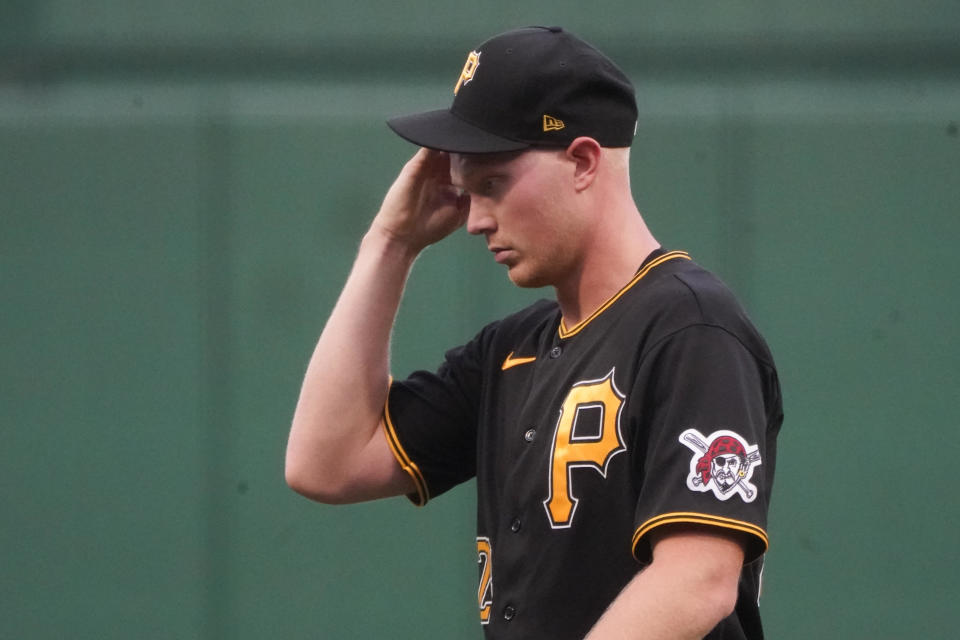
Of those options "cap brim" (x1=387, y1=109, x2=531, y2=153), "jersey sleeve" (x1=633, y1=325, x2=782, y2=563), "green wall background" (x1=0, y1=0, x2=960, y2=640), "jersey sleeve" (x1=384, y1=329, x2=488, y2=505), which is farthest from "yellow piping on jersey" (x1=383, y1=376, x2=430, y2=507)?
"green wall background" (x1=0, y1=0, x2=960, y2=640)

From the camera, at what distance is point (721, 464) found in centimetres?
174

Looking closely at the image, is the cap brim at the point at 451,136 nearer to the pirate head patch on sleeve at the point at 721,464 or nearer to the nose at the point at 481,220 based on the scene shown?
the nose at the point at 481,220

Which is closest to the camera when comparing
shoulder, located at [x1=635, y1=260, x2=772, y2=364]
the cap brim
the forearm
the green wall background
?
shoulder, located at [x1=635, y1=260, x2=772, y2=364]

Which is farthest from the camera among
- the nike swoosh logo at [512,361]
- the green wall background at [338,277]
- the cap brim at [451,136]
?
the green wall background at [338,277]

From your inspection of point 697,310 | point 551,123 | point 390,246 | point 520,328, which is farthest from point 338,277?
point 697,310

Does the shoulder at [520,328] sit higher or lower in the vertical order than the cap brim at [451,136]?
lower

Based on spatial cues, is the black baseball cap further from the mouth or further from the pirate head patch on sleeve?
the pirate head patch on sleeve

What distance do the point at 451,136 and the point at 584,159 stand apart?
0.66 feet

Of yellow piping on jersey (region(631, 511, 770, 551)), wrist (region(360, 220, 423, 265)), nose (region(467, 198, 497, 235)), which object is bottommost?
yellow piping on jersey (region(631, 511, 770, 551))

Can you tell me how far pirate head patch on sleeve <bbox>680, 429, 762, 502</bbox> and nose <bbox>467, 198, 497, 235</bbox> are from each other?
497 mm

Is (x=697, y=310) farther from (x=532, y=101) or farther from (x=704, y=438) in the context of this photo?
(x=532, y=101)

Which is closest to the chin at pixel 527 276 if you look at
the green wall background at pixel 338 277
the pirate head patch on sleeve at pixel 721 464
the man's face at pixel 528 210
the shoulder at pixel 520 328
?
the man's face at pixel 528 210

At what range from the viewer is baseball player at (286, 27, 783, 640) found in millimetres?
1752

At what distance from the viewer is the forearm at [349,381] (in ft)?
7.83
